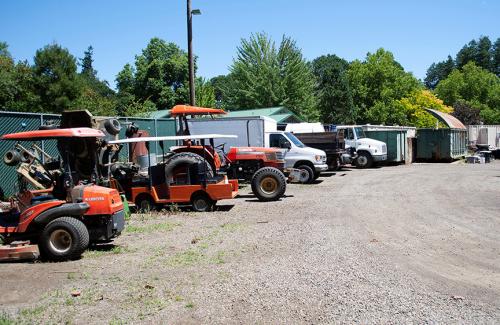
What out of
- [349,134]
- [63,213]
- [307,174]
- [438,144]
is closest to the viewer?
[63,213]

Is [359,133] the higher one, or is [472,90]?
[472,90]

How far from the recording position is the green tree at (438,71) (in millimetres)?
121938

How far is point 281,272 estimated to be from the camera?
7.05 metres

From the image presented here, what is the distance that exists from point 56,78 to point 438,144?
28.6 metres

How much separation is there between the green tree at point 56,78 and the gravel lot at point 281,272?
2909cm

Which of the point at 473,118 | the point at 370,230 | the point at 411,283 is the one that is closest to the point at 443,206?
the point at 370,230

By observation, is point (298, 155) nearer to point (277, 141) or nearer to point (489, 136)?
point (277, 141)

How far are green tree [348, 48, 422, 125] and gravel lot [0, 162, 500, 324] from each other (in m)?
49.0

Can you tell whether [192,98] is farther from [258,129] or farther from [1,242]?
[1,242]

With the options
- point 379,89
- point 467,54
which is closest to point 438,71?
point 467,54

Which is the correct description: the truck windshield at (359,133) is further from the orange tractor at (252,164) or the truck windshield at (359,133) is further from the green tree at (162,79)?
the green tree at (162,79)

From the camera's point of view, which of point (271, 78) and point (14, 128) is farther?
point (271, 78)

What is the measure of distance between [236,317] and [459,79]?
79240 millimetres

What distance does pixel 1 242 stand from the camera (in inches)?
353
